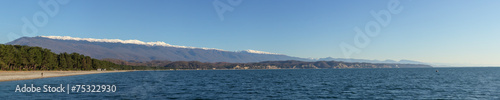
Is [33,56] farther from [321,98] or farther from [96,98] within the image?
[321,98]

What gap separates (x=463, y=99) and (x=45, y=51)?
196113 mm

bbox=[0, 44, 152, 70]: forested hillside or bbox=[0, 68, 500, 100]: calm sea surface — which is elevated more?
bbox=[0, 44, 152, 70]: forested hillside

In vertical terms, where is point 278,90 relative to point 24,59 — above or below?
below

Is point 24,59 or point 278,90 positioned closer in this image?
point 278,90

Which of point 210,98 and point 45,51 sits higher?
point 45,51

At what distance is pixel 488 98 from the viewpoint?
49906 millimetres

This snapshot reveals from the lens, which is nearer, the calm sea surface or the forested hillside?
the calm sea surface

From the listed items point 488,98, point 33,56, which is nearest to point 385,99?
point 488,98

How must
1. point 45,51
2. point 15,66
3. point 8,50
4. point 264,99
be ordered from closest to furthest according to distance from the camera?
point 264,99 → point 8,50 → point 15,66 → point 45,51

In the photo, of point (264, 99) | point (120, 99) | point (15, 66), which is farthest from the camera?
point (15, 66)

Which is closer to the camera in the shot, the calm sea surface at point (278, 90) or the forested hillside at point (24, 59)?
the calm sea surface at point (278, 90)

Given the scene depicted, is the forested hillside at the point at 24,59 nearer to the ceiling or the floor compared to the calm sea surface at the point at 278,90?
nearer to the ceiling

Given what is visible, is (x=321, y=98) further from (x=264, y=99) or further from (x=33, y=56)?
(x=33, y=56)

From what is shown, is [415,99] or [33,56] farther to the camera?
[33,56]
